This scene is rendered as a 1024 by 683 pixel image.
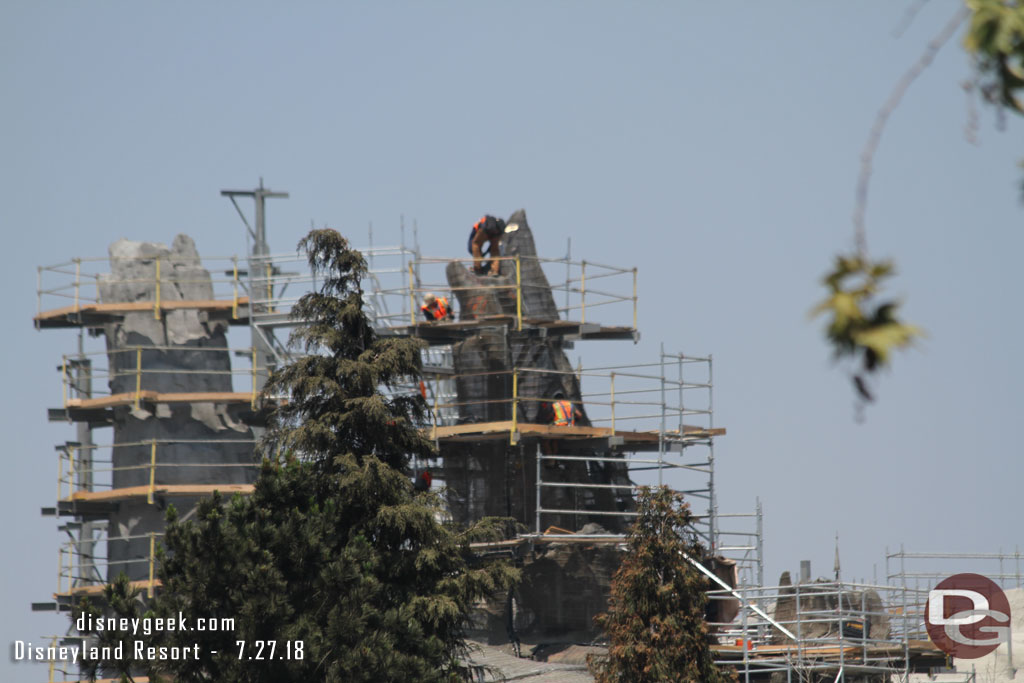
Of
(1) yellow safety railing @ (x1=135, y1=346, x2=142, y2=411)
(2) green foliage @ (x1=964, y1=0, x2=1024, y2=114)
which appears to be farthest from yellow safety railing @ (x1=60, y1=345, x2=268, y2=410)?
(2) green foliage @ (x1=964, y1=0, x2=1024, y2=114)

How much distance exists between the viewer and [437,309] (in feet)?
107

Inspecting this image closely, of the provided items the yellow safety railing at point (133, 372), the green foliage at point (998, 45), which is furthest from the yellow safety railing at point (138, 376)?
the green foliage at point (998, 45)

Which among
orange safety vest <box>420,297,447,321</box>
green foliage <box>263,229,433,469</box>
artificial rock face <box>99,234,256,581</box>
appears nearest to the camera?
green foliage <box>263,229,433,469</box>

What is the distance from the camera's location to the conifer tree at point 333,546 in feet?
70.3

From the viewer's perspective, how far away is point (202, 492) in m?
35.9

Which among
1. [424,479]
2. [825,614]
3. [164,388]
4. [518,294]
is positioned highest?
[518,294]

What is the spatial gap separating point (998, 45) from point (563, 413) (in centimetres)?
2644

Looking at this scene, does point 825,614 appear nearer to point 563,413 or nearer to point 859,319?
point 563,413

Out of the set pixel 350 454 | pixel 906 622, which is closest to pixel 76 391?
pixel 350 454

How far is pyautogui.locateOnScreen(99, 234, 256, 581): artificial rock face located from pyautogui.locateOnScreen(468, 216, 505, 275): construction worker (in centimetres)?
669

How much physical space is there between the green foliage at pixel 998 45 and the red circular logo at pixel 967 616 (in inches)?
857

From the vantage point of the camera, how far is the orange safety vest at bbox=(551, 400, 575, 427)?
32031 millimetres

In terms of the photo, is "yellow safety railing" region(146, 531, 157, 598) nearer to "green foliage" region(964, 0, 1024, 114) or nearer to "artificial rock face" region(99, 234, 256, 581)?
"artificial rock face" region(99, 234, 256, 581)

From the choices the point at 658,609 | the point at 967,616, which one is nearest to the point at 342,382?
the point at 658,609
